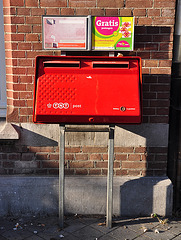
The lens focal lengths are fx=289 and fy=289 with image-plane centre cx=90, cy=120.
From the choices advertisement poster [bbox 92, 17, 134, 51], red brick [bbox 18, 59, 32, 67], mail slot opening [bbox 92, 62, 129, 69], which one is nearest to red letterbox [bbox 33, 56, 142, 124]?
mail slot opening [bbox 92, 62, 129, 69]

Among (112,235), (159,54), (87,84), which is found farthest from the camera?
(159,54)

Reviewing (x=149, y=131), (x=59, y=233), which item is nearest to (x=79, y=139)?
(x=149, y=131)

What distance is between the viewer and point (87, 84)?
9.95 ft

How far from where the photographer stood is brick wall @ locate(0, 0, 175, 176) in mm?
3529

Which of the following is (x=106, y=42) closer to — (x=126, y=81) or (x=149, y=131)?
(x=126, y=81)

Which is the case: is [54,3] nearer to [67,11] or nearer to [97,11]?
[67,11]

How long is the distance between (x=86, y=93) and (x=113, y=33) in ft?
3.01

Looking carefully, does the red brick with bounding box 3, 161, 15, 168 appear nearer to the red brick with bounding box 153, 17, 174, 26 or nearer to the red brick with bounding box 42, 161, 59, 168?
the red brick with bounding box 42, 161, 59, 168

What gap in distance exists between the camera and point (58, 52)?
11.9 ft

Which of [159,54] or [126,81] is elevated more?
[159,54]

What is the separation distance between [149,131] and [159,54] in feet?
3.24

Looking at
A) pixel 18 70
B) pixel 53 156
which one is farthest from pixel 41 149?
pixel 18 70

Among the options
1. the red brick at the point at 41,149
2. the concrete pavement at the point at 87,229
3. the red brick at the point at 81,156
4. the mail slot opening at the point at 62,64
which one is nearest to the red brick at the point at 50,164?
the red brick at the point at 41,149

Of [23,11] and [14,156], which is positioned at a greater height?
[23,11]
